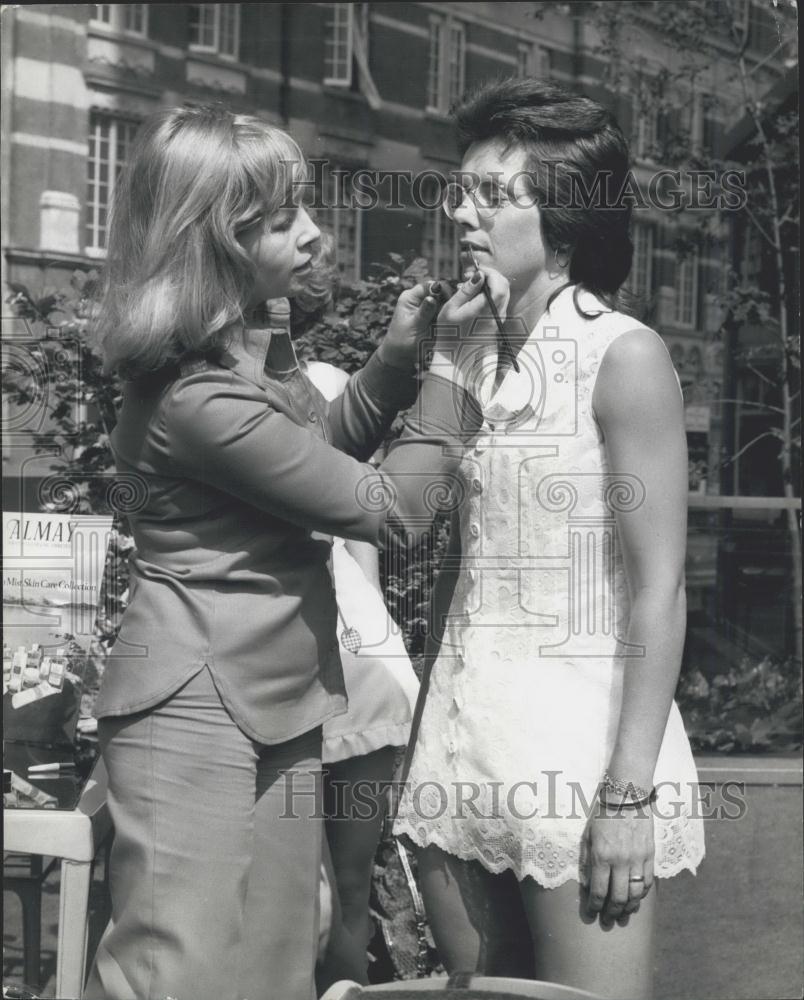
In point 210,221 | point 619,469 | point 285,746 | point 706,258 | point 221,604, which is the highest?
point 706,258

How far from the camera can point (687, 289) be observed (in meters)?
2.99

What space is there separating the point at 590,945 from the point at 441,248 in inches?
67.8

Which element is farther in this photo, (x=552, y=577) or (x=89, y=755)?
(x=89, y=755)

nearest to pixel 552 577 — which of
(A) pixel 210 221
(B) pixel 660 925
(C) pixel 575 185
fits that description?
(C) pixel 575 185

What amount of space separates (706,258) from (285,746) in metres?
1.87

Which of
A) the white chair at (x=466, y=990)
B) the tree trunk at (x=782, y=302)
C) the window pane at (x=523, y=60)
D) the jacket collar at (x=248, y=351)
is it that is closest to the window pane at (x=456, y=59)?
the window pane at (x=523, y=60)

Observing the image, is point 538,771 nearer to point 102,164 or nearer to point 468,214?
point 468,214

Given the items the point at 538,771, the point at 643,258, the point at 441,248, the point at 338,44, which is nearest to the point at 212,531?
the point at 538,771

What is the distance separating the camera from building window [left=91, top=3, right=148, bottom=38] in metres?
3.03

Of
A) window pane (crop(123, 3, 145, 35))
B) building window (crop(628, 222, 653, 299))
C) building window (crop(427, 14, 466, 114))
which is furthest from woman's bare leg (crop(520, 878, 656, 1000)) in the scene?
window pane (crop(123, 3, 145, 35))

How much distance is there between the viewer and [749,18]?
118 inches

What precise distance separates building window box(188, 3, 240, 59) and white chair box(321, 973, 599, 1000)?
234cm

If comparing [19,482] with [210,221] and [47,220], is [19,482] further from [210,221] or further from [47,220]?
[210,221]

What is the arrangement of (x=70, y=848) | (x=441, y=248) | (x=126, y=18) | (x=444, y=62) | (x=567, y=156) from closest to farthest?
1. (x=567, y=156)
2. (x=70, y=848)
3. (x=441, y=248)
4. (x=444, y=62)
5. (x=126, y=18)
